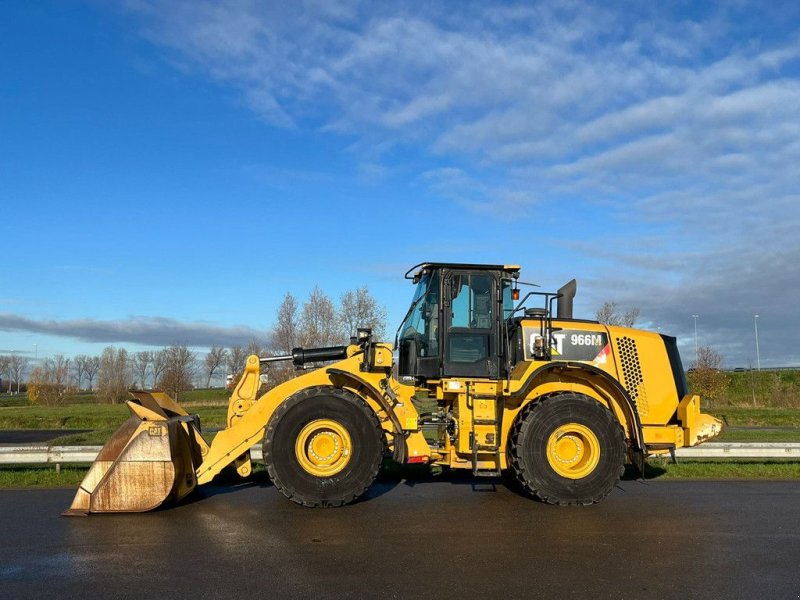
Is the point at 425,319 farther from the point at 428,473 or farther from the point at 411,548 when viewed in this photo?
the point at 411,548

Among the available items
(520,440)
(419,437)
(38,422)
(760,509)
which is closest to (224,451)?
(419,437)

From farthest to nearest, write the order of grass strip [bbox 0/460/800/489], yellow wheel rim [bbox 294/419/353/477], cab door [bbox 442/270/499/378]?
grass strip [bbox 0/460/800/489]
cab door [bbox 442/270/499/378]
yellow wheel rim [bbox 294/419/353/477]

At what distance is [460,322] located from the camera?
8.61 metres

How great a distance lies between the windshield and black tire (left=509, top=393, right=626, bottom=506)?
1.52m

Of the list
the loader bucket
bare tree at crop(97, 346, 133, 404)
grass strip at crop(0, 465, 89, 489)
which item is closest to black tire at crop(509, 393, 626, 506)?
the loader bucket

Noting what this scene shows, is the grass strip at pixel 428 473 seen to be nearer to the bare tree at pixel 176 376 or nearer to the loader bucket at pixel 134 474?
the loader bucket at pixel 134 474

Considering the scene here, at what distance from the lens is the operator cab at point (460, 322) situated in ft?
27.9

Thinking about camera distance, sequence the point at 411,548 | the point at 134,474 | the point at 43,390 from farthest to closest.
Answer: the point at 43,390
the point at 134,474
the point at 411,548

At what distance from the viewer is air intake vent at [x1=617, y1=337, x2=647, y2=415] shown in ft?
28.3

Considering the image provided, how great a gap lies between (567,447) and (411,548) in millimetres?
2789

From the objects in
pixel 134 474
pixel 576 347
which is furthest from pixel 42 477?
pixel 576 347

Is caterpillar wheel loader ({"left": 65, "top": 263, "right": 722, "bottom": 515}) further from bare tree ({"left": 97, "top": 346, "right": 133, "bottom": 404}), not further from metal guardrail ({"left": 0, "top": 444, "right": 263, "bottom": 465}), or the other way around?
bare tree ({"left": 97, "top": 346, "right": 133, "bottom": 404})

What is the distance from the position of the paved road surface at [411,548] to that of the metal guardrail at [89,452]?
1.49 m

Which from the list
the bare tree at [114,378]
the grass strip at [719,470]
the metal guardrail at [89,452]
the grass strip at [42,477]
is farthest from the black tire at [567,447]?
the bare tree at [114,378]
